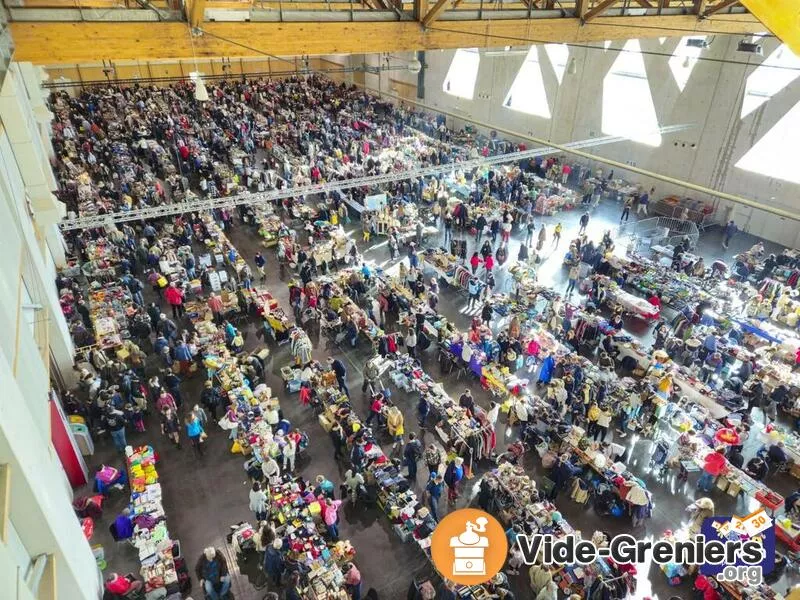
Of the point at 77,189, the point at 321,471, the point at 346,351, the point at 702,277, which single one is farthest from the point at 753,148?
the point at 77,189

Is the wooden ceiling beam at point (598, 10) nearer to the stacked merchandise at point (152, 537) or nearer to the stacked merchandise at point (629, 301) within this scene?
the stacked merchandise at point (629, 301)

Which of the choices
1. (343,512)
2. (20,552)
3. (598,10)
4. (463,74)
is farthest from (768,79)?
(20,552)

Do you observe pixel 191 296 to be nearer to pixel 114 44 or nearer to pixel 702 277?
pixel 114 44

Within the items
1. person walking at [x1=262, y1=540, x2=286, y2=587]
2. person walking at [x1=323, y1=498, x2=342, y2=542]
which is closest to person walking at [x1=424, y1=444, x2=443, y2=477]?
person walking at [x1=323, y1=498, x2=342, y2=542]

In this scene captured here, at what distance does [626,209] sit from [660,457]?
529 inches

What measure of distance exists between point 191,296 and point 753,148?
67.8 ft

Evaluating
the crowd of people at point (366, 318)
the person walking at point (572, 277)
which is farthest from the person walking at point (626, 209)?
the person walking at point (572, 277)

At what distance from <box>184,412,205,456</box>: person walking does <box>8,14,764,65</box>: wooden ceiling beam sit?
666 cm

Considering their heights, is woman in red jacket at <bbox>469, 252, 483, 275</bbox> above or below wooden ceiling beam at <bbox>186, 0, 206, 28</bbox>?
below

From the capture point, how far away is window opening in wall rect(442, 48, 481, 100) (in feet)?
102

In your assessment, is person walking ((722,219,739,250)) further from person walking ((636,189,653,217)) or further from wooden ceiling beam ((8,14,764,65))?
wooden ceiling beam ((8,14,764,65))

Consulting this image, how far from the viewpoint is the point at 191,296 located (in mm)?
15375

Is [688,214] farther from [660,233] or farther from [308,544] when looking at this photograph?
[308,544]

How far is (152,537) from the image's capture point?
8125 mm
